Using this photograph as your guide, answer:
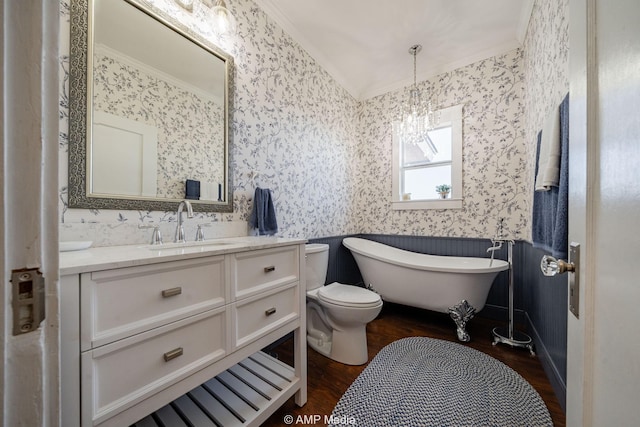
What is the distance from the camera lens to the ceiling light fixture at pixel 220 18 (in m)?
1.39

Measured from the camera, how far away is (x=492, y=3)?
5.91 ft

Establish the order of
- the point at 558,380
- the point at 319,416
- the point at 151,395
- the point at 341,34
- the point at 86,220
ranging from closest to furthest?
the point at 151,395, the point at 86,220, the point at 319,416, the point at 558,380, the point at 341,34

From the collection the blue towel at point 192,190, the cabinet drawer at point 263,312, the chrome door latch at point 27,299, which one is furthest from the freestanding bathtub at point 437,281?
the chrome door latch at point 27,299

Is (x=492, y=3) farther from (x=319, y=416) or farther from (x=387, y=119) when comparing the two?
(x=319, y=416)

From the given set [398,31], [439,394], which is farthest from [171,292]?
[398,31]

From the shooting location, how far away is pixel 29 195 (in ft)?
0.97

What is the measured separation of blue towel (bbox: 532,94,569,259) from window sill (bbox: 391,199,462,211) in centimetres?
90

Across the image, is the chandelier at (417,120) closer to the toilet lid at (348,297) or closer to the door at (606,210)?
the toilet lid at (348,297)

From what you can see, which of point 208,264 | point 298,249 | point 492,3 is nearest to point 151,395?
point 208,264

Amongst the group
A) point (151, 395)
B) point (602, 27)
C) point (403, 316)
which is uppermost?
point (602, 27)

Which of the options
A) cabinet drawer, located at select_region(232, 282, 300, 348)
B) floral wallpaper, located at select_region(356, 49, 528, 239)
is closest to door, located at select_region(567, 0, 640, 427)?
cabinet drawer, located at select_region(232, 282, 300, 348)

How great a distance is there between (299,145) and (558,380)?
227 cm

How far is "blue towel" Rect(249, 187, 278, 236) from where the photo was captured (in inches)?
64.3

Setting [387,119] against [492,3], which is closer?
[492,3]
